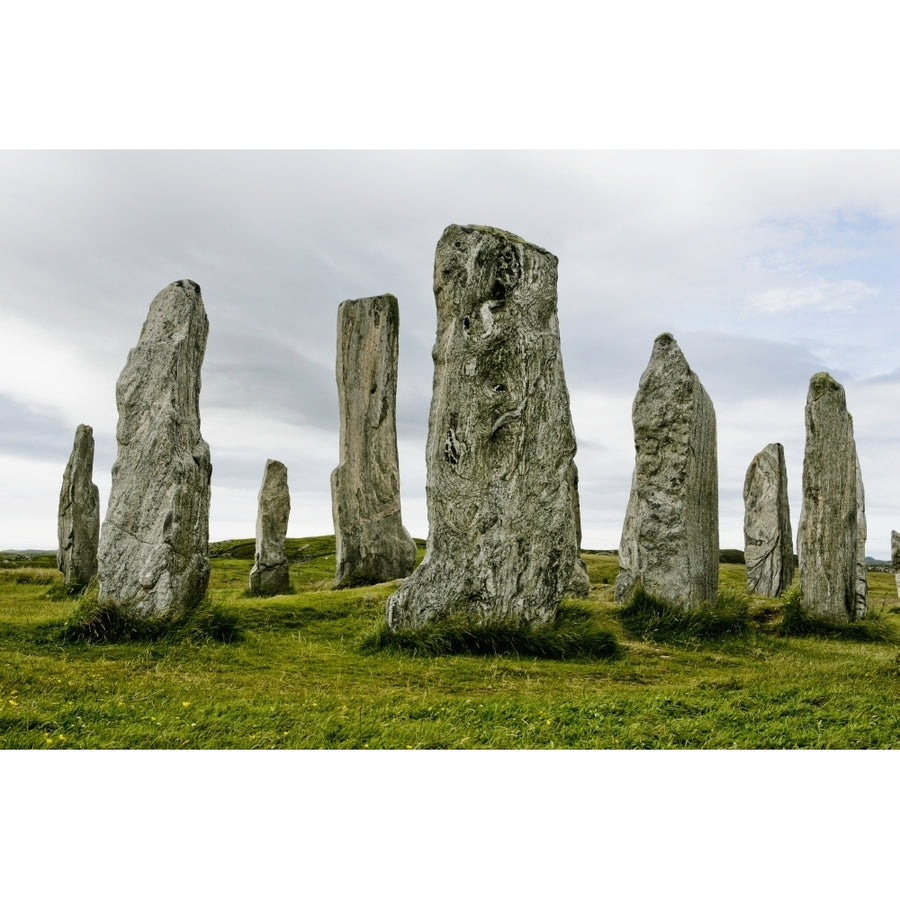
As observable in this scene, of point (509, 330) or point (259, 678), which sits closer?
point (259, 678)

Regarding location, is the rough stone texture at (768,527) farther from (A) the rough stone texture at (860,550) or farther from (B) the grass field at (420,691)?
(B) the grass field at (420,691)

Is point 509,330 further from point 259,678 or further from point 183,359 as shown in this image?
point 259,678

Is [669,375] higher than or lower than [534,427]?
higher

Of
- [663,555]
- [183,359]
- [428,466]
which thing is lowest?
[663,555]

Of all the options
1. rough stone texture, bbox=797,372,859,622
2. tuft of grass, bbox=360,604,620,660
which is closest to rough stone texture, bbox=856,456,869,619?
rough stone texture, bbox=797,372,859,622

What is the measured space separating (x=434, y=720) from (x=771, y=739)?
2.81 m

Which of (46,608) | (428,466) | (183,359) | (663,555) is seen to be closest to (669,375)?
(663,555)

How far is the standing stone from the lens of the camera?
18.5 m

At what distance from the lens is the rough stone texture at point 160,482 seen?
35.7 ft

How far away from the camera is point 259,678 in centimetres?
890

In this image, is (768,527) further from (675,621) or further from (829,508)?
(675,621)

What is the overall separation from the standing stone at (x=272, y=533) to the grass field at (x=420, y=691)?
5.70m

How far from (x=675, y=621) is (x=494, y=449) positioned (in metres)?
4.16

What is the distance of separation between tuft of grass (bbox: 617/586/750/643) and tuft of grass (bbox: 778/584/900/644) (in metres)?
0.78
